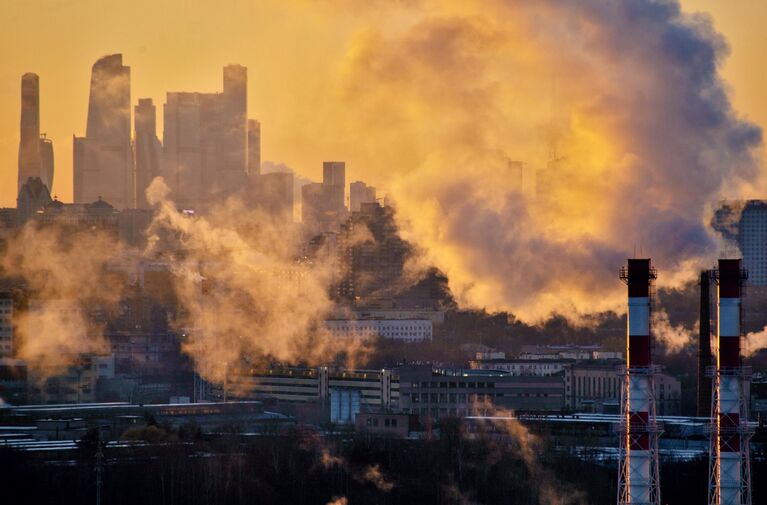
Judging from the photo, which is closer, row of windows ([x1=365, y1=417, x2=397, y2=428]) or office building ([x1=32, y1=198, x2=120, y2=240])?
row of windows ([x1=365, y1=417, x2=397, y2=428])

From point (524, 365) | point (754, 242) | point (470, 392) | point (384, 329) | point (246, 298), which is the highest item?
point (754, 242)

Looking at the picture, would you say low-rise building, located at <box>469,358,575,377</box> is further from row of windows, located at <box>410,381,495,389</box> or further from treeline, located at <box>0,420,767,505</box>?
treeline, located at <box>0,420,767,505</box>

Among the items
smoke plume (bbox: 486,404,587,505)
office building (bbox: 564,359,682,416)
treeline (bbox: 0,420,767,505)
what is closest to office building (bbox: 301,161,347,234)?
office building (bbox: 564,359,682,416)

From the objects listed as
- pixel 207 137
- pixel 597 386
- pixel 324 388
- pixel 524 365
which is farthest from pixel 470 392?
pixel 207 137

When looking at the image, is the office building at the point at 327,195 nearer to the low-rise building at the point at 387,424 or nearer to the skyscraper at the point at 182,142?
the skyscraper at the point at 182,142

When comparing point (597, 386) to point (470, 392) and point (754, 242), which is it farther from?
point (754, 242)

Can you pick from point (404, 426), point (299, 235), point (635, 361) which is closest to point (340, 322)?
point (299, 235)
